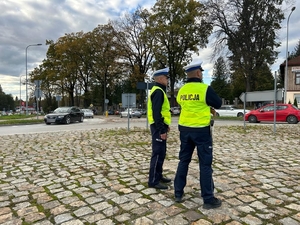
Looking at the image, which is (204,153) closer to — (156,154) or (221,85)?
(156,154)

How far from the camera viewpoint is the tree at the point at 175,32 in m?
39.3

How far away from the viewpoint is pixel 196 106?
3479mm

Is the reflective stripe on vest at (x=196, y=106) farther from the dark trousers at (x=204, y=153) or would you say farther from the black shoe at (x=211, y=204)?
the black shoe at (x=211, y=204)

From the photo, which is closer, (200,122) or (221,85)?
(200,122)

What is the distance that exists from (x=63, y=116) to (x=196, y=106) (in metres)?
18.7

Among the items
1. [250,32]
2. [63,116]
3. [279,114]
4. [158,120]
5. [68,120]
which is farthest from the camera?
[250,32]

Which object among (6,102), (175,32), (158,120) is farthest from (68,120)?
(6,102)

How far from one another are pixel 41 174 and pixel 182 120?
3177 millimetres

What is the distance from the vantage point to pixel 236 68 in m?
36.2

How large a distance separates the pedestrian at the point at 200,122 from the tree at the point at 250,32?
33587 mm

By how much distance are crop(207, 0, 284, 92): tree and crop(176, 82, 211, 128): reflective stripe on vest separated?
33.6 metres

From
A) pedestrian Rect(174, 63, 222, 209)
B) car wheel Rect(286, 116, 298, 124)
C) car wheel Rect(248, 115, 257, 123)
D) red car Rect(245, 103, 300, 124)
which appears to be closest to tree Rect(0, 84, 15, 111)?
car wheel Rect(248, 115, 257, 123)

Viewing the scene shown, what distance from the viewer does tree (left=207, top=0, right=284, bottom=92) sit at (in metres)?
33.8

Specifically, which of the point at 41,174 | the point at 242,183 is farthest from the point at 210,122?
the point at 41,174
